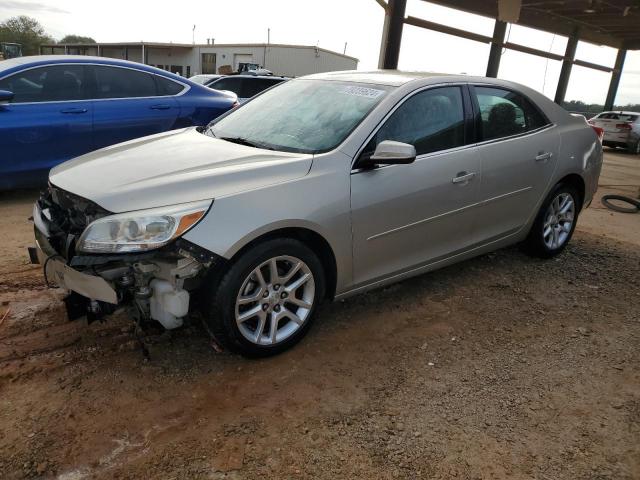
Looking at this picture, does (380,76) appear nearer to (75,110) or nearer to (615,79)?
(75,110)

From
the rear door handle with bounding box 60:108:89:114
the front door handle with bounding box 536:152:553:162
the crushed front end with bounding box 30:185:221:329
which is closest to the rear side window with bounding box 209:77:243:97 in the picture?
the rear door handle with bounding box 60:108:89:114

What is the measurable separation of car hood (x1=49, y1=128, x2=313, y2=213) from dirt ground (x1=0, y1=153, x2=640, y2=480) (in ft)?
3.07

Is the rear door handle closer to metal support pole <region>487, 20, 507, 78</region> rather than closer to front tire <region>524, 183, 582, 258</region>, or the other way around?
front tire <region>524, 183, 582, 258</region>

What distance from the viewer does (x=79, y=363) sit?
9.23ft

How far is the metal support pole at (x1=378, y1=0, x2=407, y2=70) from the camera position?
9.19 metres

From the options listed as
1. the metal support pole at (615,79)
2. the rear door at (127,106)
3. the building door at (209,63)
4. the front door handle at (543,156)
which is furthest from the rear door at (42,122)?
the building door at (209,63)

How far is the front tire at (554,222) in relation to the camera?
4500 millimetres

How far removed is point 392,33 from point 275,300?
774 cm

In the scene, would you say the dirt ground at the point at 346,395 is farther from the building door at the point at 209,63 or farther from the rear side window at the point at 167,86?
the building door at the point at 209,63

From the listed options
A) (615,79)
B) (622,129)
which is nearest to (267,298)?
(622,129)

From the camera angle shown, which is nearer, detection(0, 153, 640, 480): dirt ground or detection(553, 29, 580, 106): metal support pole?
detection(0, 153, 640, 480): dirt ground

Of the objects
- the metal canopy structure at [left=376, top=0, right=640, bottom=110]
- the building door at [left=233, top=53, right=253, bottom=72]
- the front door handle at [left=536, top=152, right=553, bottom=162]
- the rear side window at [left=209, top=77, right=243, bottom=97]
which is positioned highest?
the metal canopy structure at [left=376, top=0, right=640, bottom=110]

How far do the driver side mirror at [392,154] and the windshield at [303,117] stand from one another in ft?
0.86

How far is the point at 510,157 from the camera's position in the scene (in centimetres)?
396
